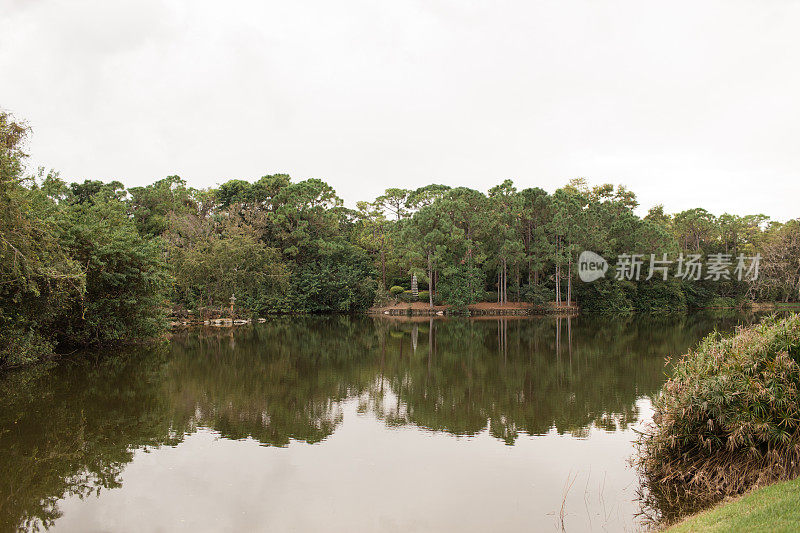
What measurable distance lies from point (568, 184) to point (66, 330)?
47.6 m

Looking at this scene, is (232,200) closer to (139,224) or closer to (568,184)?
(139,224)

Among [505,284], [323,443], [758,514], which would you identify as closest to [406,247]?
[505,284]

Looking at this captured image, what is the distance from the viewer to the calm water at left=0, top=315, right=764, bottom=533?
245 inches

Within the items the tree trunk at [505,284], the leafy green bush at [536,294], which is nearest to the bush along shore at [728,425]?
the tree trunk at [505,284]

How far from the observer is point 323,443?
8.85 m

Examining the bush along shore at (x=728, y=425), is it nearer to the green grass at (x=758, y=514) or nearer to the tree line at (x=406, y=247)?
the green grass at (x=758, y=514)

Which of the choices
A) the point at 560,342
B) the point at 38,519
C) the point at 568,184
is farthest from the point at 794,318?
the point at 568,184

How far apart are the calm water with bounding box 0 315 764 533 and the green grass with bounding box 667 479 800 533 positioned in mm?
1176

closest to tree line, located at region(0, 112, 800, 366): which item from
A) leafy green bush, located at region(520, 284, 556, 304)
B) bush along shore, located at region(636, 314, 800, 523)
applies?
leafy green bush, located at region(520, 284, 556, 304)

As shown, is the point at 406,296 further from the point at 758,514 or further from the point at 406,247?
the point at 758,514

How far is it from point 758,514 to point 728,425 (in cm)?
168

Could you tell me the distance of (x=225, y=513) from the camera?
6.25 metres

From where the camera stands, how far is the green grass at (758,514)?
168 inches

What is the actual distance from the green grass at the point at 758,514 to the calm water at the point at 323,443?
1.18m
